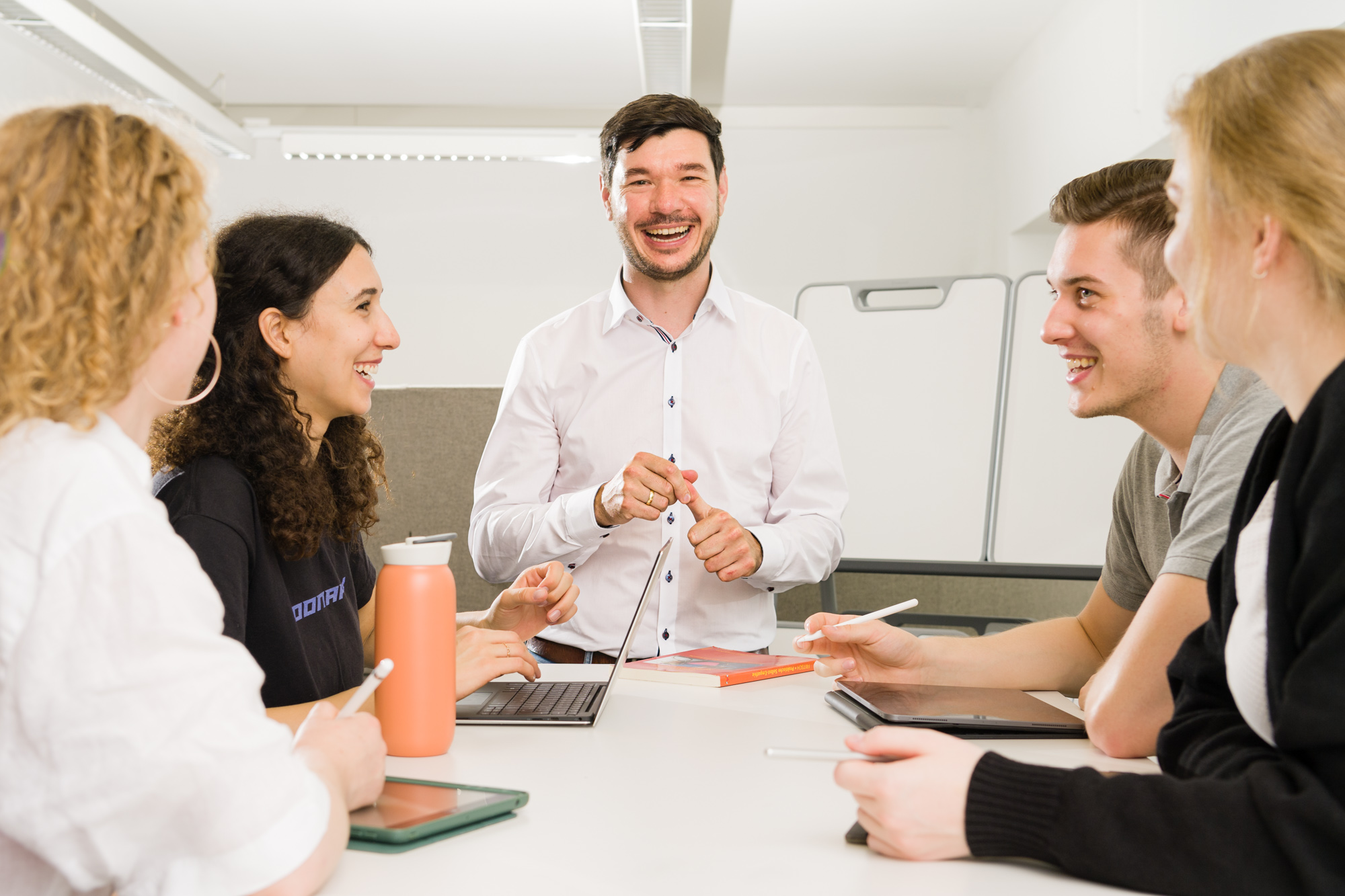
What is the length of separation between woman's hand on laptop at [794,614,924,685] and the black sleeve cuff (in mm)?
607

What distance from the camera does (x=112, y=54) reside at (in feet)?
13.1

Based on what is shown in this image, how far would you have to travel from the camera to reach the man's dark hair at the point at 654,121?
2119 mm

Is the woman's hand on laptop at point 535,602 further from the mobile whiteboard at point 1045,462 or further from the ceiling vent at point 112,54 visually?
the mobile whiteboard at point 1045,462

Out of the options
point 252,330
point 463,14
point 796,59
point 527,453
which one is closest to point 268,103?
point 463,14

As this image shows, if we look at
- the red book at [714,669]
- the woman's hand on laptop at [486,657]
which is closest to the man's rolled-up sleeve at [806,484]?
the red book at [714,669]

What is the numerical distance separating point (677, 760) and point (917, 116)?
18.3 ft

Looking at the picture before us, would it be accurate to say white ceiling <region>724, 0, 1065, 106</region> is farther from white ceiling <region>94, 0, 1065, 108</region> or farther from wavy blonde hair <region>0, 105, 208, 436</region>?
wavy blonde hair <region>0, 105, 208, 436</region>

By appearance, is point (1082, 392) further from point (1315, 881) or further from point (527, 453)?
point (527, 453)

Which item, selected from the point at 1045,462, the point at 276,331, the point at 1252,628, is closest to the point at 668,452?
the point at 276,331

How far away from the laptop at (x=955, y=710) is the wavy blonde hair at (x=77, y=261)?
818 mm

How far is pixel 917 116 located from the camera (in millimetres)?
5906

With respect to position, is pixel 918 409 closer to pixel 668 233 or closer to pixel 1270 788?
pixel 668 233

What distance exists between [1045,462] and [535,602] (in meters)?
2.78

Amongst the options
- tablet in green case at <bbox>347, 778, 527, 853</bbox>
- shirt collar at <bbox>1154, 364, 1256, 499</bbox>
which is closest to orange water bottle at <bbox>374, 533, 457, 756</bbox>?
tablet in green case at <bbox>347, 778, 527, 853</bbox>
